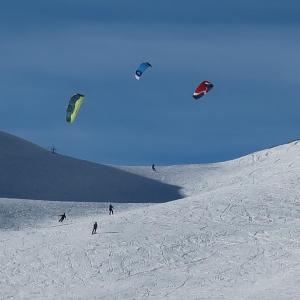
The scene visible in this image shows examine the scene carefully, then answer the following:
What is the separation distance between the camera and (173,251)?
44.8 metres

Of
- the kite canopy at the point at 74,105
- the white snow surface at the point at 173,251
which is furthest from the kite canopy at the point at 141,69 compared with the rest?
the white snow surface at the point at 173,251

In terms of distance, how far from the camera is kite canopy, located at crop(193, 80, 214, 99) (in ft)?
187

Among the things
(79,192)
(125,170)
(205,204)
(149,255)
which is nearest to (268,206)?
(205,204)

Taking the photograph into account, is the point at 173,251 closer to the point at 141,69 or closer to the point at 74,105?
the point at 74,105

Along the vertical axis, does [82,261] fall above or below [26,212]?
below

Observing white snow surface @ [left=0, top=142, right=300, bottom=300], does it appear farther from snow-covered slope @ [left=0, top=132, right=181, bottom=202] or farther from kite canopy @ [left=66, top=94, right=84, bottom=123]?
snow-covered slope @ [left=0, top=132, right=181, bottom=202]

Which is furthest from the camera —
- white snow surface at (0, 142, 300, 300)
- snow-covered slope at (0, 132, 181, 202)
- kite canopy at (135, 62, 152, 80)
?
snow-covered slope at (0, 132, 181, 202)

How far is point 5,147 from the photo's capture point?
79.2 metres

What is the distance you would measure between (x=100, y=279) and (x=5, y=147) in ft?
127

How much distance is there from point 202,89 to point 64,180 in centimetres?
1839

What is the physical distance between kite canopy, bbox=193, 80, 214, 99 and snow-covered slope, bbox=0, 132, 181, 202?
39.4 ft

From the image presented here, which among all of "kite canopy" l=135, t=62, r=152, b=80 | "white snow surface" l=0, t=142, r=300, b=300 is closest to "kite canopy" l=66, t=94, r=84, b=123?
"kite canopy" l=135, t=62, r=152, b=80

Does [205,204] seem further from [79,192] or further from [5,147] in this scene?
[5,147]

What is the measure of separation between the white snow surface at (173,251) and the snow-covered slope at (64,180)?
33.7 feet
